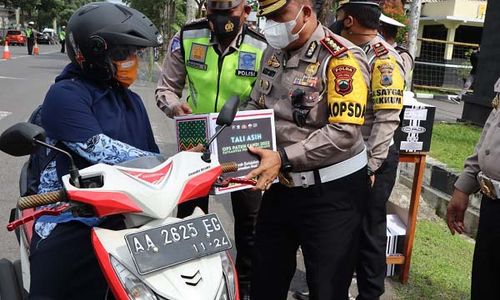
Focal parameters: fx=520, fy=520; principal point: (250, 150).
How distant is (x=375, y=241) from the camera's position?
3.30m

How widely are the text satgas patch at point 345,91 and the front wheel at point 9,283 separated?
1.63m

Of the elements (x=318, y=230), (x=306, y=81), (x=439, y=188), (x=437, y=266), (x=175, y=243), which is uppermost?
(x=306, y=81)

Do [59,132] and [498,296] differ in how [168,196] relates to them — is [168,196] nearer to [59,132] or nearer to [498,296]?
[59,132]

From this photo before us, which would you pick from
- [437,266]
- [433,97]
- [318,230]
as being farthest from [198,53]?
[433,97]

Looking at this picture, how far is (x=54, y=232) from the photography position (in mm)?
2020

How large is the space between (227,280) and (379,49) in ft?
6.16

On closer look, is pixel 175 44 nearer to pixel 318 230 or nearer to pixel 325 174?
pixel 325 174

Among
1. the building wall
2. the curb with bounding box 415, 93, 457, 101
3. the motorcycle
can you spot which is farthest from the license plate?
the building wall

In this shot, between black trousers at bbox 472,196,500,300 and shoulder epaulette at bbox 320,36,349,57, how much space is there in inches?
38.4

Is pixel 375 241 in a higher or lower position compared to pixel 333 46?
lower

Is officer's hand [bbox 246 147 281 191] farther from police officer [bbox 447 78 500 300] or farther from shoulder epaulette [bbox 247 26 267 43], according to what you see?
shoulder epaulette [bbox 247 26 267 43]

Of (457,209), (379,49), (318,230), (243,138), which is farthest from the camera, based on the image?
(379,49)

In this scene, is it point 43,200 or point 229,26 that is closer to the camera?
point 43,200

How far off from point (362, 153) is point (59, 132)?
1.35 metres
